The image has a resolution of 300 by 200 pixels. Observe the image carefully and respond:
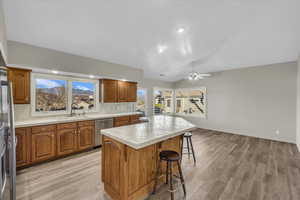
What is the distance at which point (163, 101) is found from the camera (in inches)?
288

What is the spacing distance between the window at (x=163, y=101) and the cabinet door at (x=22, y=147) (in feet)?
16.4

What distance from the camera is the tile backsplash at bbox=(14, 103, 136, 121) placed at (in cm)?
294

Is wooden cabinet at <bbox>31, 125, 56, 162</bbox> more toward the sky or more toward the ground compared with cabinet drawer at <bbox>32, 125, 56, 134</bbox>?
more toward the ground

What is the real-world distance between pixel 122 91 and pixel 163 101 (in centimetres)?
328

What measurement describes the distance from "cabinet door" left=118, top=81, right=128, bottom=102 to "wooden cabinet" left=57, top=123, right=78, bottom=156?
1732 mm

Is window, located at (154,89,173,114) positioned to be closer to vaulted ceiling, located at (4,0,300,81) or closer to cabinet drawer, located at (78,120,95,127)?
vaulted ceiling, located at (4,0,300,81)

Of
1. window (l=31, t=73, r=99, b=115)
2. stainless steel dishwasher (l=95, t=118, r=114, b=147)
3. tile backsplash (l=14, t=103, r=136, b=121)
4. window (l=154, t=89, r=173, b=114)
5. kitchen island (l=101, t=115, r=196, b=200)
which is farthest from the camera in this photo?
window (l=154, t=89, r=173, b=114)

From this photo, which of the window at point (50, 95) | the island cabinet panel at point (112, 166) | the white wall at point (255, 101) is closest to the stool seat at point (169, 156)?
the island cabinet panel at point (112, 166)

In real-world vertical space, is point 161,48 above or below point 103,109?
above

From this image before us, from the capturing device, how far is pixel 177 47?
3.61 m

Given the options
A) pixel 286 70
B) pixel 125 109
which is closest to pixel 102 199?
pixel 125 109

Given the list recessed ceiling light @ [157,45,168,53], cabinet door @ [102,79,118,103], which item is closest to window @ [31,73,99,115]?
cabinet door @ [102,79,118,103]

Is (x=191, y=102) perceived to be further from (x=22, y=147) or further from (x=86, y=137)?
(x=22, y=147)

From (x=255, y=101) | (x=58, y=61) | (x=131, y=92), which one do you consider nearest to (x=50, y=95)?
(x=58, y=61)
